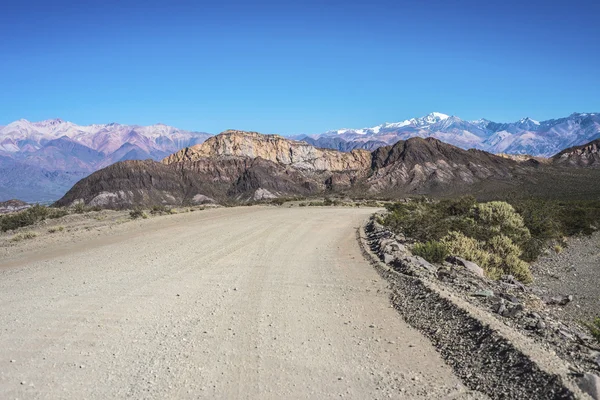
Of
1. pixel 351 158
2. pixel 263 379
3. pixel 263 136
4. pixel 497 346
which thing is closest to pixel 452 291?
pixel 497 346

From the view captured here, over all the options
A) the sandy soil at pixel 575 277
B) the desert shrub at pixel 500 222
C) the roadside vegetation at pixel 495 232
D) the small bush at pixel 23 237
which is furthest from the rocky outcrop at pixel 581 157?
the small bush at pixel 23 237

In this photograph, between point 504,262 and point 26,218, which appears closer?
point 504,262

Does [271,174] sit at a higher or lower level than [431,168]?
higher

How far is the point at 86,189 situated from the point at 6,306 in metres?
114

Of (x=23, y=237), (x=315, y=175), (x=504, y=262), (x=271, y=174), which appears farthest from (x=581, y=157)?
(x=23, y=237)

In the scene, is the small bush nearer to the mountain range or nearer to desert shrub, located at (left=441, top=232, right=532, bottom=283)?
desert shrub, located at (left=441, top=232, right=532, bottom=283)

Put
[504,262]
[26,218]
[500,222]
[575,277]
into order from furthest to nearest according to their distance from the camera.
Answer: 1. [26,218]
2. [500,222]
3. [575,277]
4. [504,262]

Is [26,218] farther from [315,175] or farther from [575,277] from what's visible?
[315,175]

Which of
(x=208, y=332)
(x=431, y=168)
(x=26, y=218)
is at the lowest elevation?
(x=208, y=332)

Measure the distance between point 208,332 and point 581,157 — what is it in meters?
163

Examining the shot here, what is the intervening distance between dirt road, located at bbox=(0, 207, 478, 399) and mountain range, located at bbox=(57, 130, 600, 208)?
87.8 m

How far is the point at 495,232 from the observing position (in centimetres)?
1872

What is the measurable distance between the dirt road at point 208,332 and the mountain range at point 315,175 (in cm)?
8781

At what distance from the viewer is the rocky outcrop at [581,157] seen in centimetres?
13638
